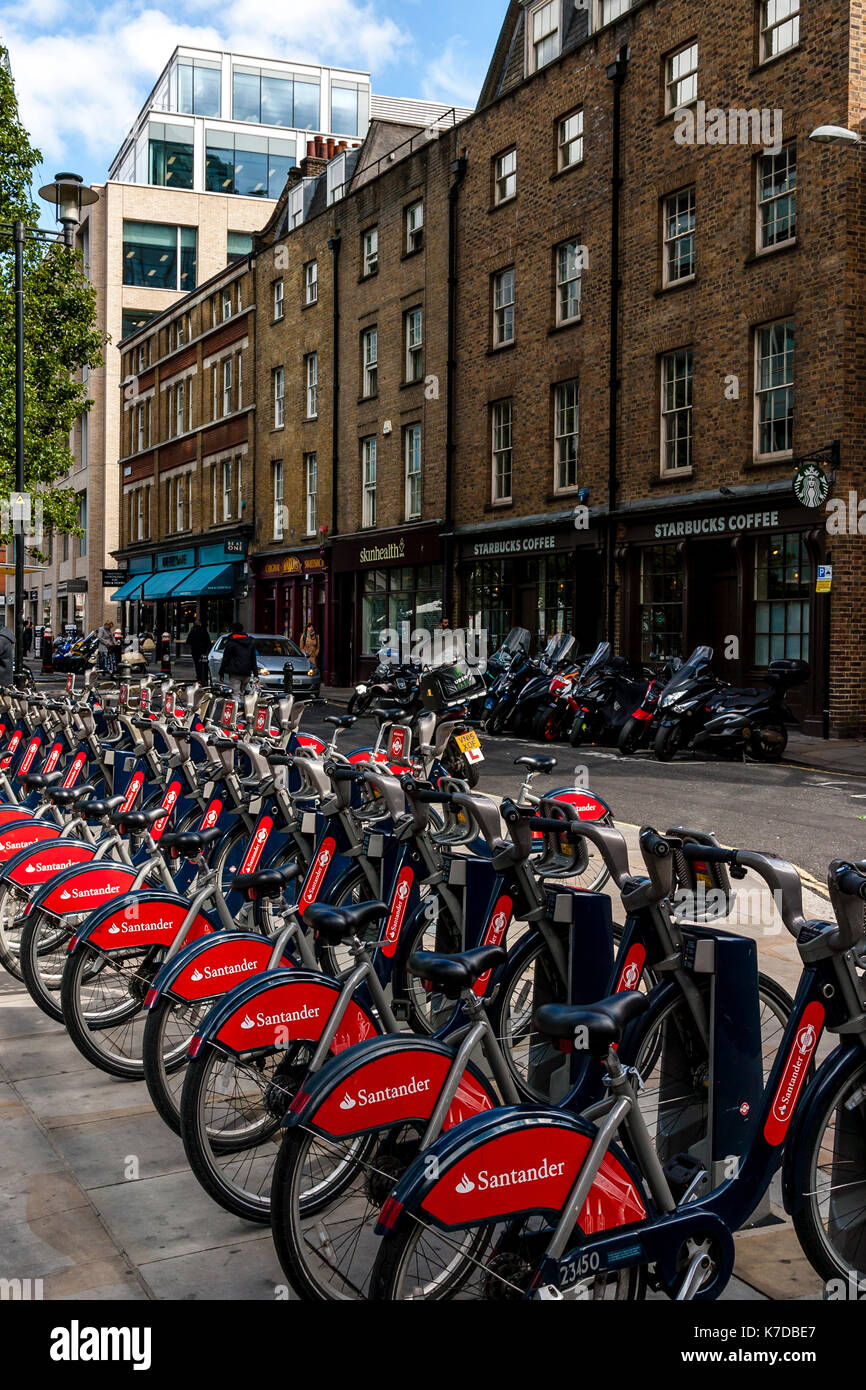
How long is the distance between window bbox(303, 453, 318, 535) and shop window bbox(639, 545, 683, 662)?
15.5m

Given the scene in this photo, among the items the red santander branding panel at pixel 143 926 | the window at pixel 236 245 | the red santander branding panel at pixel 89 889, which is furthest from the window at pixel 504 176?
the window at pixel 236 245

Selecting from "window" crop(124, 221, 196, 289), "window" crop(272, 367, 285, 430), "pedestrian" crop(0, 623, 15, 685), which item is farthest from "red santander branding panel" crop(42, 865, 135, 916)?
"window" crop(124, 221, 196, 289)

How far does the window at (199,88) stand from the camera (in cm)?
6359

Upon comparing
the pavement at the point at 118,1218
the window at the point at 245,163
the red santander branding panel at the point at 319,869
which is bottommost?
the pavement at the point at 118,1218

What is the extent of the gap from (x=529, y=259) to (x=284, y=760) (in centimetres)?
2178

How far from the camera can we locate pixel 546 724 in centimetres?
1897

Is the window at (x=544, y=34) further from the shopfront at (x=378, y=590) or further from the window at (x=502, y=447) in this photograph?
the shopfront at (x=378, y=590)

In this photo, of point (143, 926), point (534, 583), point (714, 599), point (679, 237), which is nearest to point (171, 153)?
point (534, 583)

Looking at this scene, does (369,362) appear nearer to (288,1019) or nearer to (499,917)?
(499,917)

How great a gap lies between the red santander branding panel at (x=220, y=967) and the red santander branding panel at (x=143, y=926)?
500 millimetres

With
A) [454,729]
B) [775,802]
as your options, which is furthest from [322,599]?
[454,729]

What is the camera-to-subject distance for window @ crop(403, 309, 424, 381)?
30.4m

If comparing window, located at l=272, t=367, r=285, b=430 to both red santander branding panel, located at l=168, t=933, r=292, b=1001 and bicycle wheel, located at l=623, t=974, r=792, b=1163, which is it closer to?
red santander branding panel, located at l=168, t=933, r=292, b=1001

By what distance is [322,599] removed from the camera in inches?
1409
